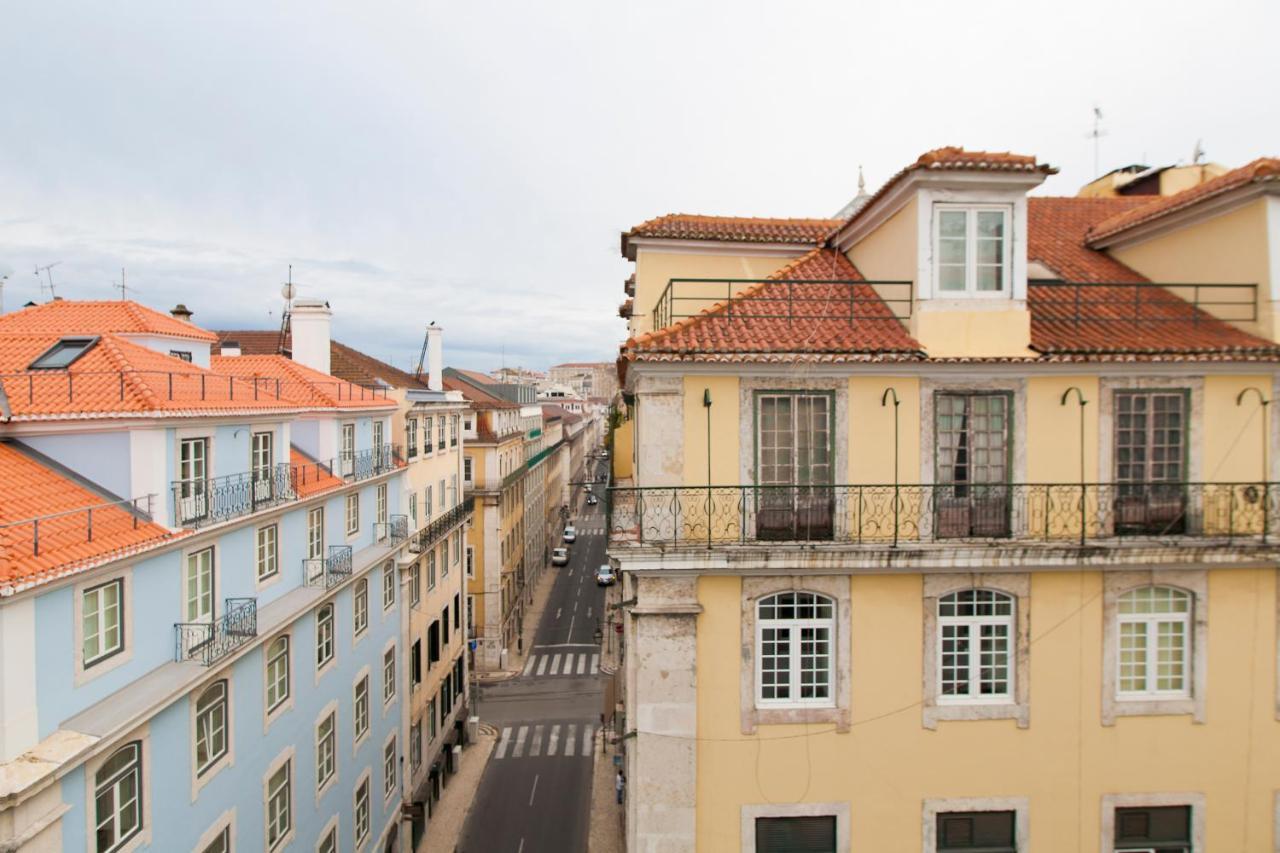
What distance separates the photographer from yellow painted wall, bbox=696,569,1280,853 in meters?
10.9

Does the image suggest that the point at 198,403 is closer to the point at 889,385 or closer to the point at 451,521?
the point at 889,385

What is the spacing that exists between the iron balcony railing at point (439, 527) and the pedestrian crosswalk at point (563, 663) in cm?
1106

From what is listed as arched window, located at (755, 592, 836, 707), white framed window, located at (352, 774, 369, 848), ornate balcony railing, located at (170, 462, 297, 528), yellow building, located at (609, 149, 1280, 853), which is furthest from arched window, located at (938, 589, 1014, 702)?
white framed window, located at (352, 774, 369, 848)

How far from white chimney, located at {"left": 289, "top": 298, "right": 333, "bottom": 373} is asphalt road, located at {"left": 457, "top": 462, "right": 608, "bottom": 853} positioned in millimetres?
13267

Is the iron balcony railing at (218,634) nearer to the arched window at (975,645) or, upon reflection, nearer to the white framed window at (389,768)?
the white framed window at (389,768)

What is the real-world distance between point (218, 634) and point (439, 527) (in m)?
17.9

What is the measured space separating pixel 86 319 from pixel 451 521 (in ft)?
63.0

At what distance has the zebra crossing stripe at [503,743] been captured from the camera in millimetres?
35031

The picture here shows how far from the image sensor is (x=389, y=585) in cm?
2625

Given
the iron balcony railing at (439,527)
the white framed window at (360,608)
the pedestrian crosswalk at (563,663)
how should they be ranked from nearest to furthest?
the white framed window at (360,608)
the iron balcony railing at (439,527)
the pedestrian crosswalk at (563,663)

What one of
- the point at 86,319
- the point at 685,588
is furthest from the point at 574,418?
the point at 685,588

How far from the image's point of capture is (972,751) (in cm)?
1105

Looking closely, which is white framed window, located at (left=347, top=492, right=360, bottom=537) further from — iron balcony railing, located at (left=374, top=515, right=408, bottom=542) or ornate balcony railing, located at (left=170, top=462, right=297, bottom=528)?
ornate balcony railing, located at (left=170, top=462, right=297, bottom=528)

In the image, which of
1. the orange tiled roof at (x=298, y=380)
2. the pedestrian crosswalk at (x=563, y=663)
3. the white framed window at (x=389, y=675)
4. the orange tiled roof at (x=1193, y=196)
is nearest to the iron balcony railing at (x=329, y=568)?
the orange tiled roof at (x=298, y=380)
